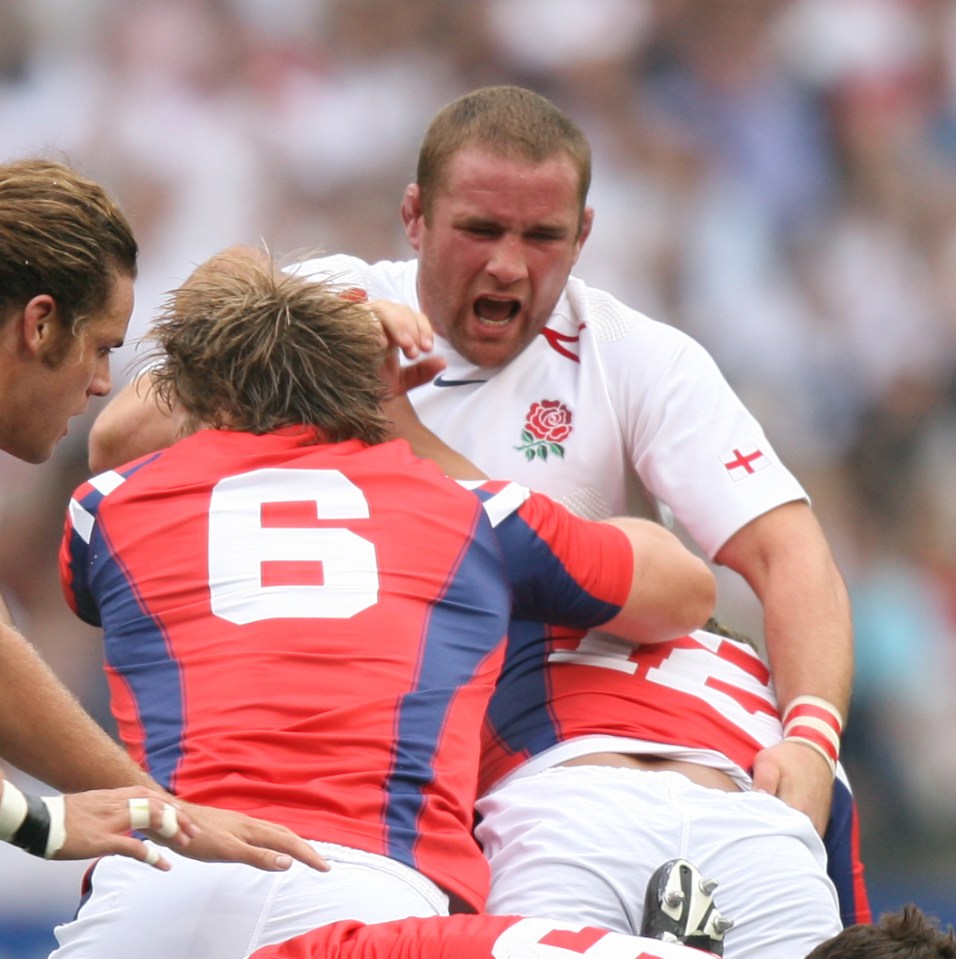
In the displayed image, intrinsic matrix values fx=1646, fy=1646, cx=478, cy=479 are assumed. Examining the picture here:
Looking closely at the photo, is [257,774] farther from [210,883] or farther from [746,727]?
[746,727]

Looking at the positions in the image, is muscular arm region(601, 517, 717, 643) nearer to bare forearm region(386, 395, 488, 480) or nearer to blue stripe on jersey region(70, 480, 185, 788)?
bare forearm region(386, 395, 488, 480)

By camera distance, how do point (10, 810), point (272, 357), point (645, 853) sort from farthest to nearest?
point (272, 357), point (645, 853), point (10, 810)

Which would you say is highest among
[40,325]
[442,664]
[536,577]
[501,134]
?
[501,134]

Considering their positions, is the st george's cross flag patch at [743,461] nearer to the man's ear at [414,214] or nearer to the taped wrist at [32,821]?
the man's ear at [414,214]

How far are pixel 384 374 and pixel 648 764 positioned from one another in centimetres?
100

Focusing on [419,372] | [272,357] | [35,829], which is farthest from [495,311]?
[35,829]

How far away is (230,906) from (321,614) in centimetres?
49

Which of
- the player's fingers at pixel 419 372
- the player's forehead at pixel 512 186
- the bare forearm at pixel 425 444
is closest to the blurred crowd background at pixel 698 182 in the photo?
the player's forehead at pixel 512 186

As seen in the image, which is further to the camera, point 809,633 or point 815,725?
point 809,633

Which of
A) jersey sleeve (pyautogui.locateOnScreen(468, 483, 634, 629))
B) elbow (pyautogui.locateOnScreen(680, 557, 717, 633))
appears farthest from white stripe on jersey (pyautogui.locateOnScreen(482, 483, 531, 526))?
elbow (pyautogui.locateOnScreen(680, 557, 717, 633))

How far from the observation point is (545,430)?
3.90 meters

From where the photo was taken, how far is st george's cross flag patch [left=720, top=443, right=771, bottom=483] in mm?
3838

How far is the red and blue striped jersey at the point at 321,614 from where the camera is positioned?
255cm

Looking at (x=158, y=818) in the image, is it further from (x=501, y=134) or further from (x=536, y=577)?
(x=501, y=134)
